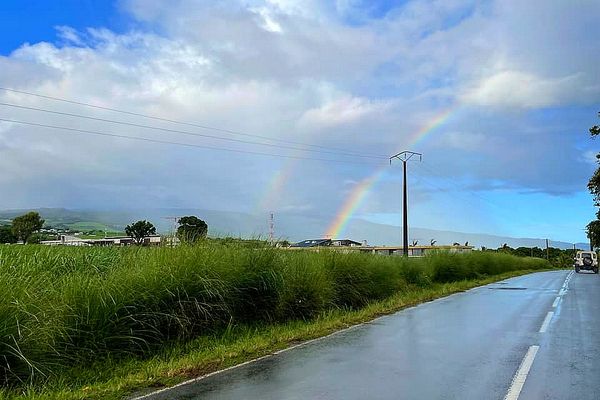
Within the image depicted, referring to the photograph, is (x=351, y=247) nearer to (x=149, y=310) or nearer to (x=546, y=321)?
(x=546, y=321)

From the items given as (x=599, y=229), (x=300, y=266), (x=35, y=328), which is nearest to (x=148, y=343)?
(x=35, y=328)

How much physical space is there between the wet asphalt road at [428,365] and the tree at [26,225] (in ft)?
60.9

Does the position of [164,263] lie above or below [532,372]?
above

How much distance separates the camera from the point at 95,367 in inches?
325

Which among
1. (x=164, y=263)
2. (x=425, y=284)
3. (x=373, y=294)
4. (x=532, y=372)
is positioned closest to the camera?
(x=532, y=372)

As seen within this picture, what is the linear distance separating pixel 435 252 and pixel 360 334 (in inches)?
862

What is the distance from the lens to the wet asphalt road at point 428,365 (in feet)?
22.9

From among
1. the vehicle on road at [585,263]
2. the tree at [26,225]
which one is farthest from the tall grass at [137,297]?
the vehicle on road at [585,263]

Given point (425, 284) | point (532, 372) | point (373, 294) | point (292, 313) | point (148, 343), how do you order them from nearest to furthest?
1. point (532, 372)
2. point (148, 343)
3. point (292, 313)
4. point (373, 294)
5. point (425, 284)

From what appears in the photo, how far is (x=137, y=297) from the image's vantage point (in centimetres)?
972

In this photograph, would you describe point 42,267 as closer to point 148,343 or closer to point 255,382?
point 148,343

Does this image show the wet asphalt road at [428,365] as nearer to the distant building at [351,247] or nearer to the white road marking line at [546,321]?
the white road marking line at [546,321]

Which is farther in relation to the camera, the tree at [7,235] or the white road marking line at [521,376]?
the tree at [7,235]

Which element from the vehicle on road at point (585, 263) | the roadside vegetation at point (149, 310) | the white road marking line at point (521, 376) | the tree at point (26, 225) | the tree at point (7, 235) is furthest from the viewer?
the vehicle on road at point (585, 263)
